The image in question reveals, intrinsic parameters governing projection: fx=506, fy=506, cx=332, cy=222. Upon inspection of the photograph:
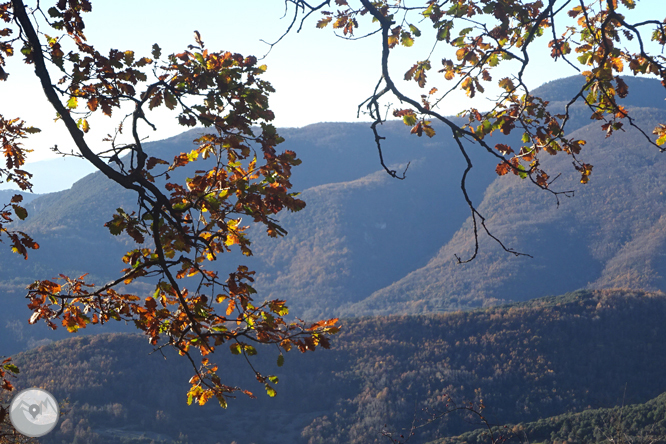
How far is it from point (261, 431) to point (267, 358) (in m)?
4.74

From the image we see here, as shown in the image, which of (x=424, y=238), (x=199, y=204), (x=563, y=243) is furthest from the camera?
(x=424, y=238)

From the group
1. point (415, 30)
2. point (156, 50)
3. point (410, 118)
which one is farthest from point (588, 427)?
point (156, 50)

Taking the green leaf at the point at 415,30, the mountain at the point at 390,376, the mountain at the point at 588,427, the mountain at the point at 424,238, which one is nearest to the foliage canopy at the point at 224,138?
the green leaf at the point at 415,30

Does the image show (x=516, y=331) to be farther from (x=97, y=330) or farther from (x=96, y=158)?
(x=97, y=330)

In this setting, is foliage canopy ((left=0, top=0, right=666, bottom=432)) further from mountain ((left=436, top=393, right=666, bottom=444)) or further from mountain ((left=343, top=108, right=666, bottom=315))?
mountain ((left=343, top=108, right=666, bottom=315))

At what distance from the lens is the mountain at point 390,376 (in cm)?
2027

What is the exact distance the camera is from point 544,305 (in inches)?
1096

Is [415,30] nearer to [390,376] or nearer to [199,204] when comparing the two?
[199,204]

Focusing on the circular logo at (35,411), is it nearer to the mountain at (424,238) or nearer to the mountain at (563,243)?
the mountain at (424,238)

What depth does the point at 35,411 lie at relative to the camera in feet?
48.6

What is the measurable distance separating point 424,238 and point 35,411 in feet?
249

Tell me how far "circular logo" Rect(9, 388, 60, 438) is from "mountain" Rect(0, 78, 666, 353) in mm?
34096

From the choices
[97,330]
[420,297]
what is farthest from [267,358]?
[420,297]

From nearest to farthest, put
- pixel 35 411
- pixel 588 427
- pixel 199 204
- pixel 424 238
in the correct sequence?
1. pixel 199 204
2. pixel 588 427
3. pixel 35 411
4. pixel 424 238
